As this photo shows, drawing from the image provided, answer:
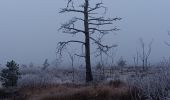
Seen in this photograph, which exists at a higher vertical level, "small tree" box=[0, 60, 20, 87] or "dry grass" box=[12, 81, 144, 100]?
"small tree" box=[0, 60, 20, 87]

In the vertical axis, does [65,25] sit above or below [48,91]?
above

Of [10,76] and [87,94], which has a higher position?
[10,76]

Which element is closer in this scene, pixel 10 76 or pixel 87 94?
pixel 87 94

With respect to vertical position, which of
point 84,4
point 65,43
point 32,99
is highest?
point 84,4

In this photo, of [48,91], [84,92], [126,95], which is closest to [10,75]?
[48,91]

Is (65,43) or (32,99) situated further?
(65,43)

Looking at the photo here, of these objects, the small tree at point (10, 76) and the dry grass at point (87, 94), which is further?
the small tree at point (10, 76)

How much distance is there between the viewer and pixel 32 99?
2030 centimetres

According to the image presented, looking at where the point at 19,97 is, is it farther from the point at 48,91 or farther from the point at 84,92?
the point at 84,92

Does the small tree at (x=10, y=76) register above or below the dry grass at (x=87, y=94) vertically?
above

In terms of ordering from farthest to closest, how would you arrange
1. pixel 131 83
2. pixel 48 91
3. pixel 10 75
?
pixel 10 75, pixel 48 91, pixel 131 83

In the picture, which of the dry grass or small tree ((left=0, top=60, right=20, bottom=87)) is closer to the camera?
the dry grass

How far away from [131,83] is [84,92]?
2.98m

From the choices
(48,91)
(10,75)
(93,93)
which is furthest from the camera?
(10,75)
